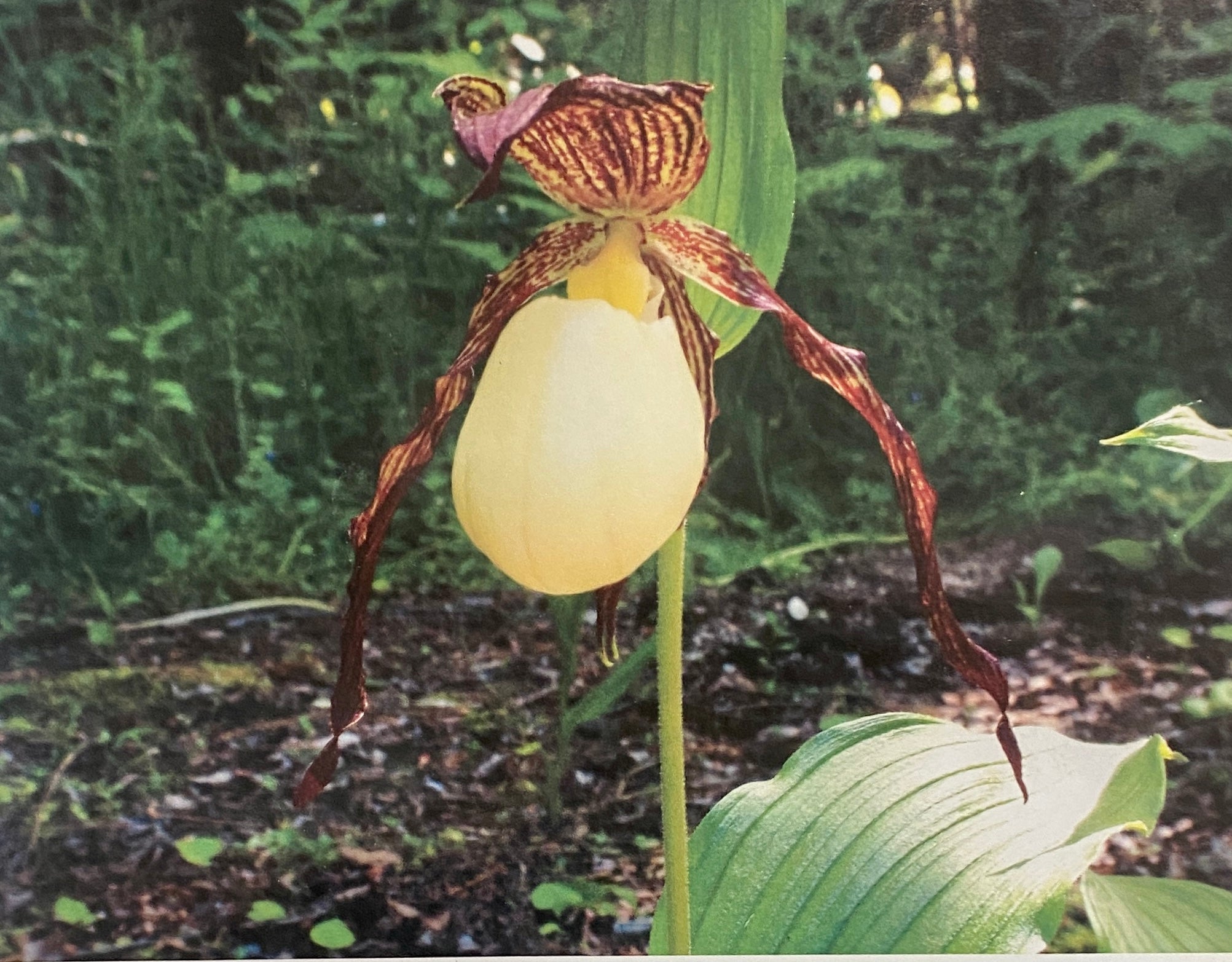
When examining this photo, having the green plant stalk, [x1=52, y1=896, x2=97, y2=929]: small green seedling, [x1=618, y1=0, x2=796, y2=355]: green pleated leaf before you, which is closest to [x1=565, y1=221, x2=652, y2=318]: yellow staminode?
[x1=618, y1=0, x2=796, y2=355]: green pleated leaf

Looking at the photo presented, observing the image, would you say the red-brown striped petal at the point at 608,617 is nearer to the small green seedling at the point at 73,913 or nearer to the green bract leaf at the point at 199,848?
the green bract leaf at the point at 199,848

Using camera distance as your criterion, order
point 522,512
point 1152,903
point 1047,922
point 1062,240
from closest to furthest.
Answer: point 522,512 < point 1047,922 < point 1062,240 < point 1152,903

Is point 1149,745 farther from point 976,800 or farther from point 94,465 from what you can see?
point 94,465

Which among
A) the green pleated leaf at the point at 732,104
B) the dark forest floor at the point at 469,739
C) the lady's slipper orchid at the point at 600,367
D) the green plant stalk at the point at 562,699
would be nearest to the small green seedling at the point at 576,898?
the dark forest floor at the point at 469,739

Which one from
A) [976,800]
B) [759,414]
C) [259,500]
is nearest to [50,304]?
[259,500]

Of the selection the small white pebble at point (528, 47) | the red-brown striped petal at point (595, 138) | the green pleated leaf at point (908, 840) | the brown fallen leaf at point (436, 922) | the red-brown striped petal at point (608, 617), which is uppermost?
the small white pebble at point (528, 47)

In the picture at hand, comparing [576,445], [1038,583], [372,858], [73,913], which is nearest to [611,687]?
[372,858]

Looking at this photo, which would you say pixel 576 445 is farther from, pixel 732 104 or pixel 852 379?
pixel 732 104
